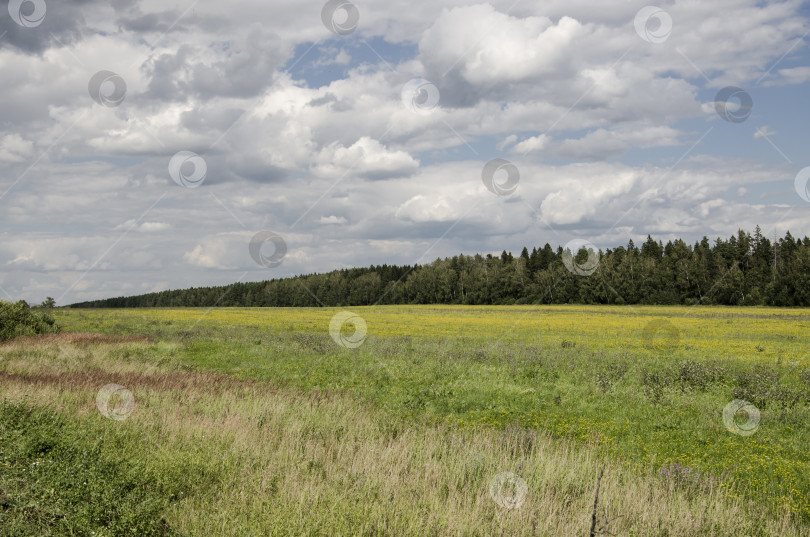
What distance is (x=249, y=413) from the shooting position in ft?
35.4

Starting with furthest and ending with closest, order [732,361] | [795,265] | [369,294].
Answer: [369,294], [795,265], [732,361]

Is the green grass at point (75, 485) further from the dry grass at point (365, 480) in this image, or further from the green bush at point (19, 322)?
the green bush at point (19, 322)

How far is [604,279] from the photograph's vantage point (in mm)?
102875

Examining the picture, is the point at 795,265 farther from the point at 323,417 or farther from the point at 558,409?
the point at 323,417

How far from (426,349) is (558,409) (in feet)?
40.6

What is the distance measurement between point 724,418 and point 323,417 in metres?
10.2

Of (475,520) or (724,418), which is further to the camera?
(724,418)

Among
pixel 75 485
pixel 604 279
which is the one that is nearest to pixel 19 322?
pixel 75 485

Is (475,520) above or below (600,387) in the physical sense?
below

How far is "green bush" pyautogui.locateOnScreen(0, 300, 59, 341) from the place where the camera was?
30.0m

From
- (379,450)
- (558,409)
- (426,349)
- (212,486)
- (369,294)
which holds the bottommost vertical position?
(212,486)

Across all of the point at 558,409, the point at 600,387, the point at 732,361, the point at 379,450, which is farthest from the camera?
the point at 732,361

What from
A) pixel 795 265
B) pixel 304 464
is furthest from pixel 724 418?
pixel 795 265

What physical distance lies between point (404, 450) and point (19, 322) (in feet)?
109
